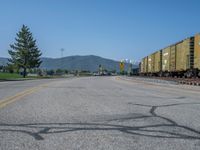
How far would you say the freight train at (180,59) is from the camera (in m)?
40.5

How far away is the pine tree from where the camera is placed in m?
108

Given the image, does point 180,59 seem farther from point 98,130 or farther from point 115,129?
point 98,130

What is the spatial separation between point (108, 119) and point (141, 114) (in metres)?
1.45

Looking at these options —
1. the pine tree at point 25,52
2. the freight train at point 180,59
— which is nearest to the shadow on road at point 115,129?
the freight train at point 180,59

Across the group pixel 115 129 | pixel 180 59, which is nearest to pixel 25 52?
pixel 180 59

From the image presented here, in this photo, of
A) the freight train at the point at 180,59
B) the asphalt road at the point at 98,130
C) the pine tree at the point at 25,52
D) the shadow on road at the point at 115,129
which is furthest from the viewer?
the pine tree at the point at 25,52

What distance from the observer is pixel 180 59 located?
154ft

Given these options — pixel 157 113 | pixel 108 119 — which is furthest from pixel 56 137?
pixel 157 113

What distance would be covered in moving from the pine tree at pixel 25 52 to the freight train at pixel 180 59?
1939 inches

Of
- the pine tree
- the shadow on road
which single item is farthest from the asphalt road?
the pine tree

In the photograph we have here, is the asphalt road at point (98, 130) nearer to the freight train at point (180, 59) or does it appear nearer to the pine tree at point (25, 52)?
the freight train at point (180, 59)

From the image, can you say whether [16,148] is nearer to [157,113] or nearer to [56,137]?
[56,137]

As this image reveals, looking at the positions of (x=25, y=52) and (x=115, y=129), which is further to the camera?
(x=25, y=52)

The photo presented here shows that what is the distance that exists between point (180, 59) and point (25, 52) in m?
67.1
